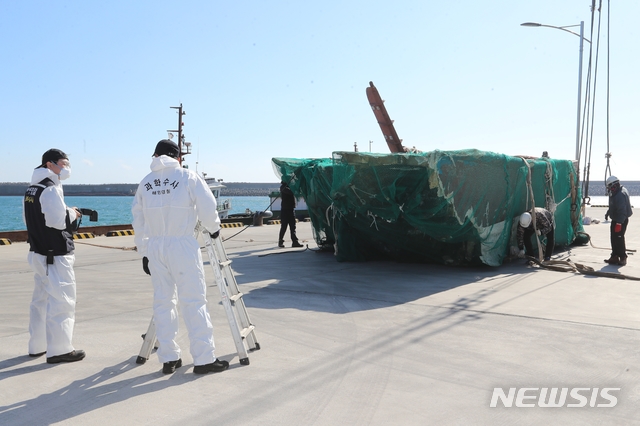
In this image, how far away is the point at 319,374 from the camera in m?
4.93

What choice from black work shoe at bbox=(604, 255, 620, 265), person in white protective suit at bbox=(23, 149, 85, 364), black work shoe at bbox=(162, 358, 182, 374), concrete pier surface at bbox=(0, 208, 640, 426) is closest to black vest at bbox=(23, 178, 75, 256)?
person in white protective suit at bbox=(23, 149, 85, 364)

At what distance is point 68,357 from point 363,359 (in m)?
2.73

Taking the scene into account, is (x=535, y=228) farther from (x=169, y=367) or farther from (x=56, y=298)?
(x=56, y=298)

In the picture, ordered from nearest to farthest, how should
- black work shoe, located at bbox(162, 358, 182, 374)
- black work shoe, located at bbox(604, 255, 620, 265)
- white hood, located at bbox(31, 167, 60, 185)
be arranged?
black work shoe, located at bbox(162, 358, 182, 374) < white hood, located at bbox(31, 167, 60, 185) < black work shoe, located at bbox(604, 255, 620, 265)

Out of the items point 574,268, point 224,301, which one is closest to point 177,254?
point 224,301

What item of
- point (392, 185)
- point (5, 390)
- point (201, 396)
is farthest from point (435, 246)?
point (5, 390)

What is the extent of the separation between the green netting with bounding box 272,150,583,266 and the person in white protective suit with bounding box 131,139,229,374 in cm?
553

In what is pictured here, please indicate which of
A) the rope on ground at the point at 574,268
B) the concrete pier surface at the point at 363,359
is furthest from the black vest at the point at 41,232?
the rope on ground at the point at 574,268

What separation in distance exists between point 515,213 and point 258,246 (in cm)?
742

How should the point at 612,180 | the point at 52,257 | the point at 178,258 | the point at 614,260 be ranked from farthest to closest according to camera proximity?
the point at 612,180, the point at 614,260, the point at 52,257, the point at 178,258

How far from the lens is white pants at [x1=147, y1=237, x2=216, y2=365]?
4793 mm

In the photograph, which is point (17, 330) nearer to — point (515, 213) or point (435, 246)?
point (435, 246)

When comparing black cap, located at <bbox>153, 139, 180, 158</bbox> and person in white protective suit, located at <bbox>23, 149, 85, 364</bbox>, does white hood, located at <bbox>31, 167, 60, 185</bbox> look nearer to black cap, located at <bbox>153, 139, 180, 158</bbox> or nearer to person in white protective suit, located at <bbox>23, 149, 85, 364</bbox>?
person in white protective suit, located at <bbox>23, 149, 85, 364</bbox>

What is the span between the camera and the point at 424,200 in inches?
400
